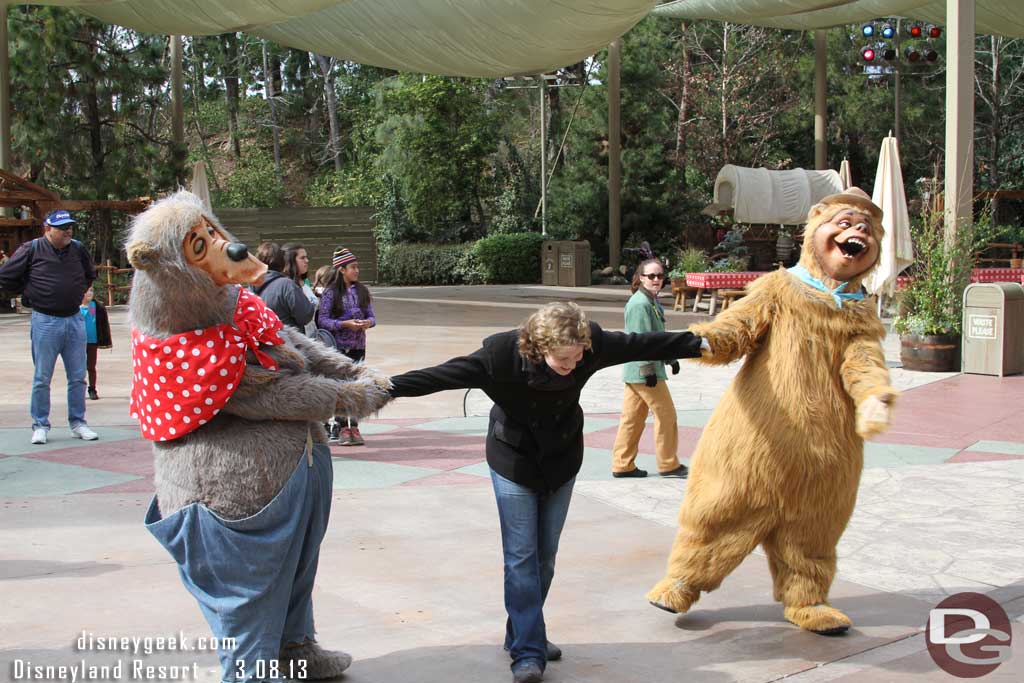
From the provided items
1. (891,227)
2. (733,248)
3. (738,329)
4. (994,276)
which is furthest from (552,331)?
(733,248)

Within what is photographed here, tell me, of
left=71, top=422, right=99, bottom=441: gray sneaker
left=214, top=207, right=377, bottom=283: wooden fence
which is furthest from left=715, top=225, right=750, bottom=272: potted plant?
left=71, top=422, right=99, bottom=441: gray sneaker

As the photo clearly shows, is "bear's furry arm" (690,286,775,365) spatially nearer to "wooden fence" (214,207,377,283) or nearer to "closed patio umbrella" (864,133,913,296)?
"closed patio umbrella" (864,133,913,296)

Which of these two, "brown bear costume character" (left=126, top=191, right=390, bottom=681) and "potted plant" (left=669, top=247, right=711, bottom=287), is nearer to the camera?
"brown bear costume character" (left=126, top=191, right=390, bottom=681)

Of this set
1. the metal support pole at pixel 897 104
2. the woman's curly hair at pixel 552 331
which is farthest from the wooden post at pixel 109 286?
the metal support pole at pixel 897 104

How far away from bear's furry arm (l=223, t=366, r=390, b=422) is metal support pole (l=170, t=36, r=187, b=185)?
1890 centimetres

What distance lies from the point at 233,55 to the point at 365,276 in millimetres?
21195

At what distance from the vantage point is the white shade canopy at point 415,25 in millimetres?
14500

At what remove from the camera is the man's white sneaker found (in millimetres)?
8117

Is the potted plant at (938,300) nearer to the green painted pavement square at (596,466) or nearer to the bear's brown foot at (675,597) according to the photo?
the green painted pavement square at (596,466)

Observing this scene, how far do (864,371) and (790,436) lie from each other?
37 centimetres

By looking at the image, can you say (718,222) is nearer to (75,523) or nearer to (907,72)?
(907,72)

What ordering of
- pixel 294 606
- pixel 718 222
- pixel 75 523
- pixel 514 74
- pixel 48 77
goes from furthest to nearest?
pixel 718 222
pixel 48 77
pixel 514 74
pixel 75 523
pixel 294 606

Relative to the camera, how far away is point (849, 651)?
4.07m

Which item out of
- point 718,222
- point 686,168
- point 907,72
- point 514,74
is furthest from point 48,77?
point 907,72
